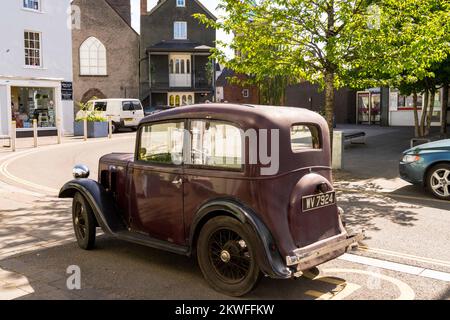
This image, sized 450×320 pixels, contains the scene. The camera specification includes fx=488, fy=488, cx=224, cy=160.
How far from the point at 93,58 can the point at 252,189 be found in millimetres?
37086

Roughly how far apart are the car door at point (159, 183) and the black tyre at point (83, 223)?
2.07 feet

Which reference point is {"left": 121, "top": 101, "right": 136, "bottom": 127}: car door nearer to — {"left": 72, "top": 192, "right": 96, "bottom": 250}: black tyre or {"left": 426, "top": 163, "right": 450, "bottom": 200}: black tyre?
{"left": 426, "top": 163, "right": 450, "bottom": 200}: black tyre

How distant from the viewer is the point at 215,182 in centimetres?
469

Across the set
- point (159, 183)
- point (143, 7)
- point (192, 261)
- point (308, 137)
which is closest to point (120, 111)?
point (143, 7)

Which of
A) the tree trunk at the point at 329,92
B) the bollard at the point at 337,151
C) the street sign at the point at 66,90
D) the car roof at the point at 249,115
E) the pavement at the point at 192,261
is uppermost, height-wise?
the street sign at the point at 66,90

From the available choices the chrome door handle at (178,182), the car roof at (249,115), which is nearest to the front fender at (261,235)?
the chrome door handle at (178,182)

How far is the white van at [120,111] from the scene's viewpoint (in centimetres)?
2834

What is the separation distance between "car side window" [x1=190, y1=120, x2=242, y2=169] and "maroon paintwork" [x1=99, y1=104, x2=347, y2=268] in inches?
3.0

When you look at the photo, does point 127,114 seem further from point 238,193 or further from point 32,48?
point 238,193

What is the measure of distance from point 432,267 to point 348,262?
893 mm

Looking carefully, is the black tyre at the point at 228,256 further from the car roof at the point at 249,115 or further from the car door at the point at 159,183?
the car roof at the point at 249,115
